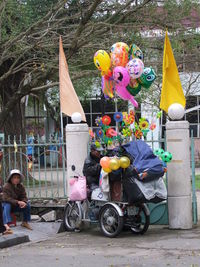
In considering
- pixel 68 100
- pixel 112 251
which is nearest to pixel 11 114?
pixel 68 100

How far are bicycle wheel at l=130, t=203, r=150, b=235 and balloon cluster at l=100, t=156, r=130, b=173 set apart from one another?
93 cm

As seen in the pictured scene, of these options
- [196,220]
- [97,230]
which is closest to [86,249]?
→ [97,230]

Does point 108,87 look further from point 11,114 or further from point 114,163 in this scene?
point 11,114

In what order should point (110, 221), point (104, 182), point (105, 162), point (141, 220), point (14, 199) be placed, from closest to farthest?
point (105, 162) → point (110, 221) → point (104, 182) → point (141, 220) → point (14, 199)

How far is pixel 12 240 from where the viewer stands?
917 cm

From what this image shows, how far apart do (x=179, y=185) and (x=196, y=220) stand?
95cm

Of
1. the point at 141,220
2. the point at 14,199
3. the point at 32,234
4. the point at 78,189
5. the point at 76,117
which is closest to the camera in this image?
the point at 141,220

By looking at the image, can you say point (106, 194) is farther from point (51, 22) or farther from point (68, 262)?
→ point (51, 22)

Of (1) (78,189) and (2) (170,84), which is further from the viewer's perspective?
(2) (170,84)

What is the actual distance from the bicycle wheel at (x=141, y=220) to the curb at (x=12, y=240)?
6.53 ft

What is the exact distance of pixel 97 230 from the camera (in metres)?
10.6

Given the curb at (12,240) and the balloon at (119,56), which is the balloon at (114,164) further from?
the curb at (12,240)

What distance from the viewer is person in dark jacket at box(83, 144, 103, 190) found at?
9.94 m

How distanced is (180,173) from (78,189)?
195 cm
